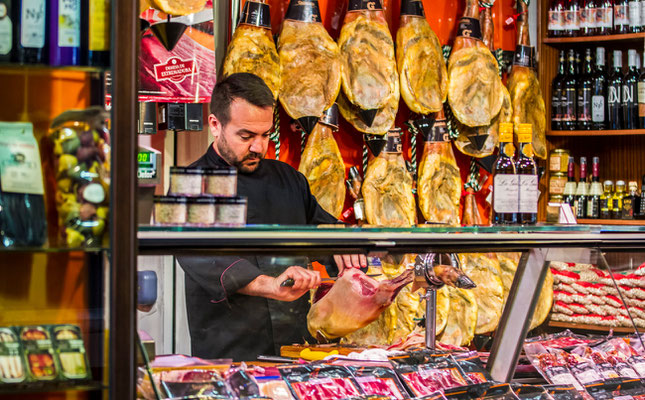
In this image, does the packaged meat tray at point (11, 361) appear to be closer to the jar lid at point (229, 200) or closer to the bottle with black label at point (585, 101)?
the jar lid at point (229, 200)

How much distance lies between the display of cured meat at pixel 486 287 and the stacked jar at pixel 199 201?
737mm

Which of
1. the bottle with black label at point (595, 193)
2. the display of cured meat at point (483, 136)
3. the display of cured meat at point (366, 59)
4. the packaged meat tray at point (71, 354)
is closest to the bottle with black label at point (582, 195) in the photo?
the bottle with black label at point (595, 193)

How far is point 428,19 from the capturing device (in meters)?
4.57

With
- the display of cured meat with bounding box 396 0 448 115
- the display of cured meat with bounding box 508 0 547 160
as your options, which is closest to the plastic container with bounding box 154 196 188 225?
the display of cured meat with bounding box 396 0 448 115

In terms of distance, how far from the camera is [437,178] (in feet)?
14.1

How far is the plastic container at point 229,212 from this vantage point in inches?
64.2

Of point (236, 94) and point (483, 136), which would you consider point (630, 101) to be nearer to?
point (483, 136)

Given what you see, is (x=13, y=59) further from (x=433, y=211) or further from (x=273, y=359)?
(x=433, y=211)

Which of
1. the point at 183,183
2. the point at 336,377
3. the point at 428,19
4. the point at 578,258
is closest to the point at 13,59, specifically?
the point at 183,183

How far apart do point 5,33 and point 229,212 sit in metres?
0.60

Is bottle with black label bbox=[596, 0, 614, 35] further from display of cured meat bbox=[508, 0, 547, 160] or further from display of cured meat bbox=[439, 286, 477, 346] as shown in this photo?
display of cured meat bbox=[439, 286, 477, 346]

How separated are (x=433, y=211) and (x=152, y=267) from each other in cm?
285

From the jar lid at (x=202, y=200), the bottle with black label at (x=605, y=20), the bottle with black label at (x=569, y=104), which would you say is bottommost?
the jar lid at (x=202, y=200)

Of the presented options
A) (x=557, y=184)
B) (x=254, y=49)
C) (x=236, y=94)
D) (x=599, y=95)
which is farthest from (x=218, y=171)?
(x=599, y=95)
